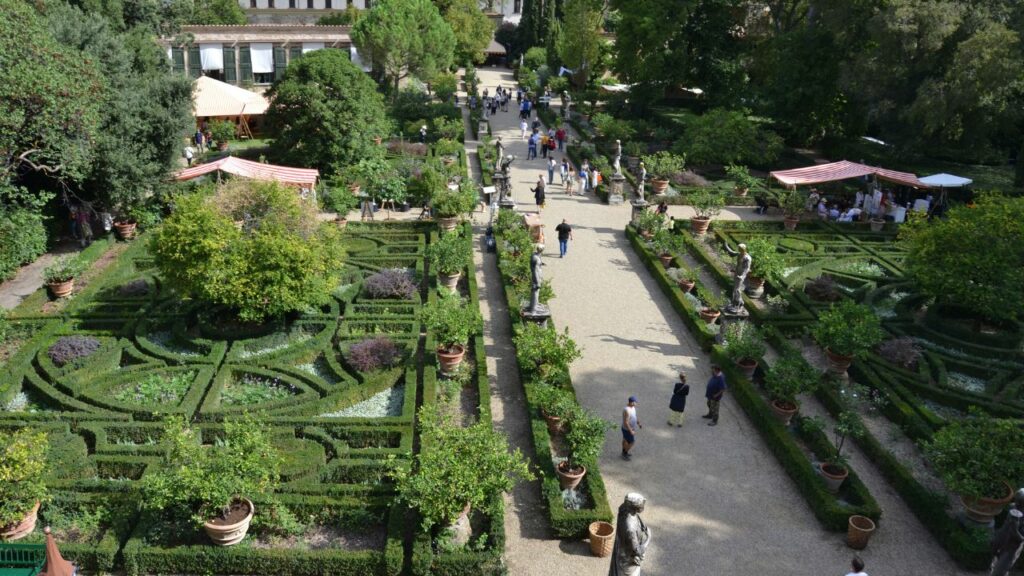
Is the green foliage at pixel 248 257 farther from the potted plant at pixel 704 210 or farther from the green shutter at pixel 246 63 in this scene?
the green shutter at pixel 246 63

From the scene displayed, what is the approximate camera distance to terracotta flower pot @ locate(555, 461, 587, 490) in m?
13.6

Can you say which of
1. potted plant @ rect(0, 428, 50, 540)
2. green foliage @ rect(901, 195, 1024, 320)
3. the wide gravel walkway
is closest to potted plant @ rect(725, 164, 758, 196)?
the wide gravel walkway

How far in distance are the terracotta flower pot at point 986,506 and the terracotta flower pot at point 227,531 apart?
470 inches

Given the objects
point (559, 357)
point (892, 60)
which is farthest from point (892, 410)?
point (892, 60)

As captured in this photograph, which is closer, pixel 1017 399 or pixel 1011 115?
pixel 1017 399

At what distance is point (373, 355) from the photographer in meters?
17.4

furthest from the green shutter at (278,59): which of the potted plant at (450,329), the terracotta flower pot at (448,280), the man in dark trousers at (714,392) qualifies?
the man in dark trousers at (714,392)

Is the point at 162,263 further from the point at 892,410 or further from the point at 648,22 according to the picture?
the point at 648,22

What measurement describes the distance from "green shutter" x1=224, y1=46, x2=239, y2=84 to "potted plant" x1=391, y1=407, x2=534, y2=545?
166ft

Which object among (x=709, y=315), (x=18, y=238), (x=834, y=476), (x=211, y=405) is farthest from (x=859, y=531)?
(x=18, y=238)

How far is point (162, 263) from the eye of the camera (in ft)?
60.5

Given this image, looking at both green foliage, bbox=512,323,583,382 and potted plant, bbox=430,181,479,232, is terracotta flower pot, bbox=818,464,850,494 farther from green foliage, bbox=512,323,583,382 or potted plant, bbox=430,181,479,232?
potted plant, bbox=430,181,479,232

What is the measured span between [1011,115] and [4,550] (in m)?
35.5

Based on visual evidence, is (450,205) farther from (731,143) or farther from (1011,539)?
(1011,539)
